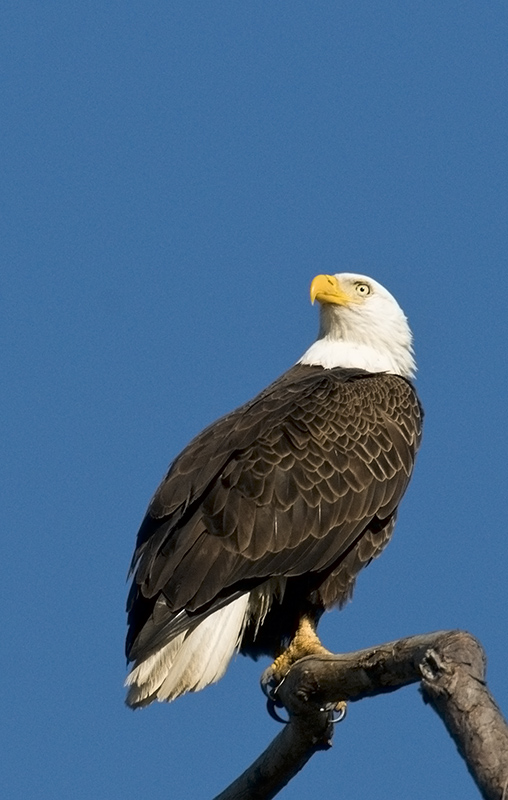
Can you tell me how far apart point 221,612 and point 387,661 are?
1.86 meters

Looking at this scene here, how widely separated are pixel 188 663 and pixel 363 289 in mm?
3108

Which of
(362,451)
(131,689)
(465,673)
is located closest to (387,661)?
(465,673)

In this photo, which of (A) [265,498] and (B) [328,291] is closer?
(A) [265,498]

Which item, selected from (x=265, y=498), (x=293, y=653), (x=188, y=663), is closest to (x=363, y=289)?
(x=265, y=498)

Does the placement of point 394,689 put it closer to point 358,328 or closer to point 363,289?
point 358,328

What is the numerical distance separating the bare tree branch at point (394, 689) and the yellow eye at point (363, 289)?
3.06m

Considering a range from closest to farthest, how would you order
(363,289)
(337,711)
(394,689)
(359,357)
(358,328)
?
(394,689)
(337,711)
(359,357)
(358,328)
(363,289)

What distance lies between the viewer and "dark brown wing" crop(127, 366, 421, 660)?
6.70 metres

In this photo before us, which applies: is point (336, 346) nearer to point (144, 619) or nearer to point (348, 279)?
point (348, 279)

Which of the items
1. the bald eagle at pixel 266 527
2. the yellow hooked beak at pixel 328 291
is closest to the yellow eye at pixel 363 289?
the yellow hooked beak at pixel 328 291

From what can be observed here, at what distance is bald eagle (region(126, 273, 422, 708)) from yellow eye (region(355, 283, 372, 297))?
1007mm

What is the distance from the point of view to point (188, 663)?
21.5ft

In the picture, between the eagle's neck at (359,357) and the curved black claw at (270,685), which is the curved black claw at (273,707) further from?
the eagle's neck at (359,357)

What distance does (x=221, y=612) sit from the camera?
6.81 meters
